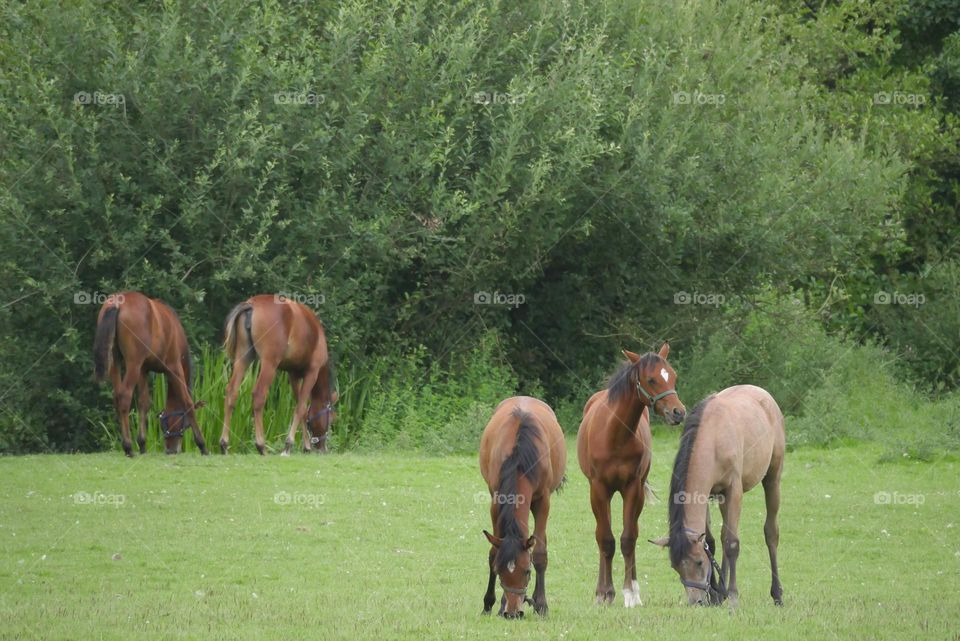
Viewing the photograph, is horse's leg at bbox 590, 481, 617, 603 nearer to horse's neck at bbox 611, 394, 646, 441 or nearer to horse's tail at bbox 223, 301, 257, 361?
horse's neck at bbox 611, 394, 646, 441

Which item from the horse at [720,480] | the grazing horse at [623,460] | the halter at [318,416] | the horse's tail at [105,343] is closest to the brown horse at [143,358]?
the horse's tail at [105,343]

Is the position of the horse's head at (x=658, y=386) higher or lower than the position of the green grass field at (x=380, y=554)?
higher

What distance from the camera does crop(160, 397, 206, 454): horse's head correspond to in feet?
60.6

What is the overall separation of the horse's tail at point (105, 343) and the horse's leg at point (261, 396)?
7.13ft

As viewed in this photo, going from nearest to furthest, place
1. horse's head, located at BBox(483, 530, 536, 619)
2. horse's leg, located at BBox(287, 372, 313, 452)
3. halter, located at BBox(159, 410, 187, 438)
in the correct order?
horse's head, located at BBox(483, 530, 536, 619) → halter, located at BBox(159, 410, 187, 438) → horse's leg, located at BBox(287, 372, 313, 452)

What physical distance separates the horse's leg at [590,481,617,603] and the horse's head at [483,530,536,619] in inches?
48.7

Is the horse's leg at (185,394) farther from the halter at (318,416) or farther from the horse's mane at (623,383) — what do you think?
the horse's mane at (623,383)

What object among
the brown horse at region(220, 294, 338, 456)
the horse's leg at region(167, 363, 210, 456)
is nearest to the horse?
the brown horse at region(220, 294, 338, 456)

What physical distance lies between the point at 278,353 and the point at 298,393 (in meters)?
1.10

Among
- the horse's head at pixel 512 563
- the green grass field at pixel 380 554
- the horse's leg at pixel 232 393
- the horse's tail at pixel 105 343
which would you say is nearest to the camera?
the horse's head at pixel 512 563

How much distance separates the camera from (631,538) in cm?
1022

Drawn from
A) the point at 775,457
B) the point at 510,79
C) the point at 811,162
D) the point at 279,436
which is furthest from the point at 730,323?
the point at 775,457

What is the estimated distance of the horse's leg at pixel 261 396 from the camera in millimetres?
18750

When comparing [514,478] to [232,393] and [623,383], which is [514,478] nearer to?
[623,383]
